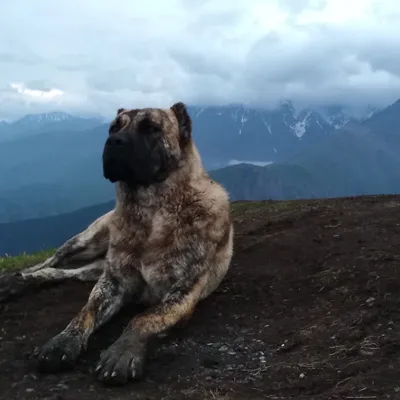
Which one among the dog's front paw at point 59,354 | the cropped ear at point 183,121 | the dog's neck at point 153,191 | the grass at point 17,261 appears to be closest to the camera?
the dog's front paw at point 59,354

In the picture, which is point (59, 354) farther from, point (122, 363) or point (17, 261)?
point (17, 261)

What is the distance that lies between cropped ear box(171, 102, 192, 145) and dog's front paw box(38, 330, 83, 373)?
2760mm

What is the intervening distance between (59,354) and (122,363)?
2.32 feet

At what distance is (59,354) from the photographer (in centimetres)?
551

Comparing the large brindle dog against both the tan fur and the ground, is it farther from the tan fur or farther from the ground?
the ground

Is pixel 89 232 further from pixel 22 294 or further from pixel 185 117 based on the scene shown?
pixel 185 117

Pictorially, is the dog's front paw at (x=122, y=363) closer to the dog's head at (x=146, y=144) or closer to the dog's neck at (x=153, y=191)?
the dog's neck at (x=153, y=191)

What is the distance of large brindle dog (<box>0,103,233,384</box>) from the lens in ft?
21.0

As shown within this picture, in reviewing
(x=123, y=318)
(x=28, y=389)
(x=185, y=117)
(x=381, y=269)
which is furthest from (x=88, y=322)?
(x=381, y=269)

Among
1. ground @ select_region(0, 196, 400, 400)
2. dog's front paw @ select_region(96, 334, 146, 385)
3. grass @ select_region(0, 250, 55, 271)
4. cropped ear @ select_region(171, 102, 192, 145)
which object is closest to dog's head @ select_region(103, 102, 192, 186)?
cropped ear @ select_region(171, 102, 192, 145)

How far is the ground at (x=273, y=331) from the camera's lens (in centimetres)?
489

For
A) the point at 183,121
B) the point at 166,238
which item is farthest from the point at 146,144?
the point at 166,238

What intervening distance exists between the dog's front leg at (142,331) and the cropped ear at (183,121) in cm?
170

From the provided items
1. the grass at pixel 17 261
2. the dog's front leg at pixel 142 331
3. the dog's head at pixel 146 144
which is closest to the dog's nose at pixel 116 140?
the dog's head at pixel 146 144
